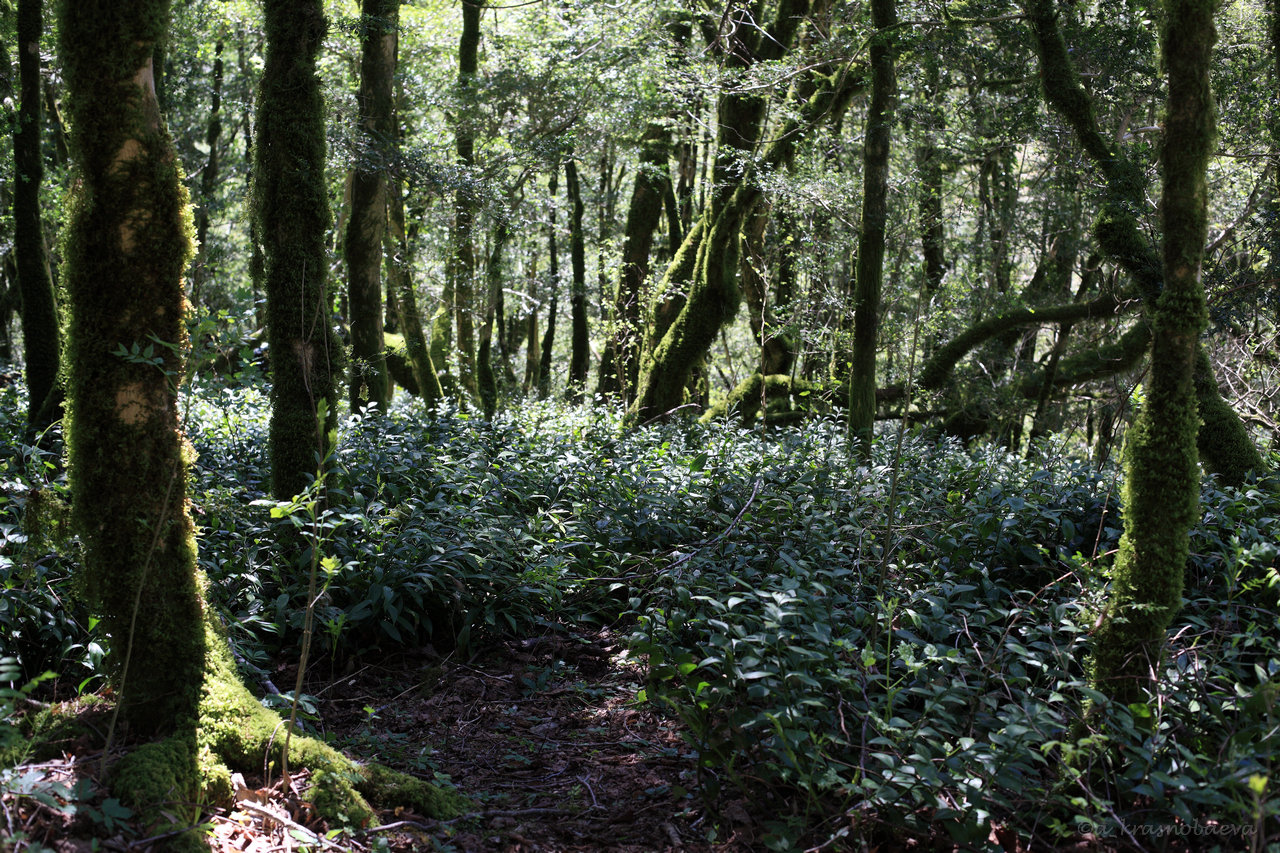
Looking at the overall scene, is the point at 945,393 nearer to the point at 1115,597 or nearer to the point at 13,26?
the point at 1115,597

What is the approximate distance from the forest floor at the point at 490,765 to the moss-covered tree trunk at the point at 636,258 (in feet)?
35.0

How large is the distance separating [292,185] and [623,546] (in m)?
3.52

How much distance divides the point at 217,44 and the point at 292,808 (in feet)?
68.0

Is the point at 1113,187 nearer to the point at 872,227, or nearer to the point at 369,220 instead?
the point at 872,227

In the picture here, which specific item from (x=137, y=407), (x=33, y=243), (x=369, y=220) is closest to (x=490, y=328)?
(x=369, y=220)

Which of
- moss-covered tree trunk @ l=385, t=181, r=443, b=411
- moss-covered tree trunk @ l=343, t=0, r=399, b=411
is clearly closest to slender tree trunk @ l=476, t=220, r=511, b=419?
moss-covered tree trunk @ l=385, t=181, r=443, b=411

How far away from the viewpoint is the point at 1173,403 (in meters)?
3.60

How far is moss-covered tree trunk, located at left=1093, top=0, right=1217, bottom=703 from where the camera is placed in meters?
3.56

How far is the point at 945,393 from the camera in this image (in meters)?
14.8

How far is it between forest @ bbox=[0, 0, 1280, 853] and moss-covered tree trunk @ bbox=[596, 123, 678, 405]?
3762mm

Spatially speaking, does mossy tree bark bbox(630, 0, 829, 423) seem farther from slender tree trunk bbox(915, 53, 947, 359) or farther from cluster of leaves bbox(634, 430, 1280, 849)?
cluster of leaves bbox(634, 430, 1280, 849)

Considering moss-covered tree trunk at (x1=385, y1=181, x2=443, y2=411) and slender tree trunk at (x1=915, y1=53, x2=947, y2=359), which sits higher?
slender tree trunk at (x1=915, y1=53, x2=947, y2=359)

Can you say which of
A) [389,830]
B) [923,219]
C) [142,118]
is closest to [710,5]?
[923,219]

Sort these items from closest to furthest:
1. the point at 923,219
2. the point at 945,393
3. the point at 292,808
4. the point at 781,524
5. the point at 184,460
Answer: the point at 292,808, the point at 184,460, the point at 781,524, the point at 923,219, the point at 945,393
